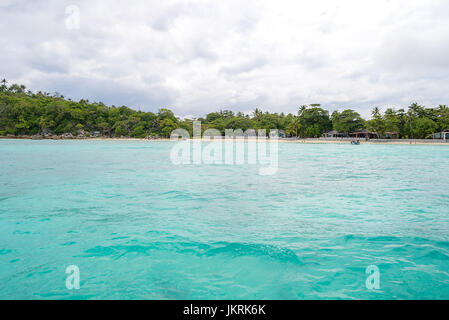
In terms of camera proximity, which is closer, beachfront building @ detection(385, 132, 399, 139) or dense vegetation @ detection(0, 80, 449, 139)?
beachfront building @ detection(385, 132, 399, 139)

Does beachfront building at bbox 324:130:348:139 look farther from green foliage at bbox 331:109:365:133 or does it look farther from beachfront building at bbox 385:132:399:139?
beachfront building at bbox 385:132:399:139

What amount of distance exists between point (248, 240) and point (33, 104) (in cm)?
8951

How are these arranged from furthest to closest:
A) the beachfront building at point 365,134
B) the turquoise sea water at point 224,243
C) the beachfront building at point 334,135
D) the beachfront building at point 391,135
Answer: the beachfront building at point 334,135
the beachfront building at point 365,134
the beachfront building at point 391,135
the turquoise sea water at point 224,243

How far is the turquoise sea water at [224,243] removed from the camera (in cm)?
403

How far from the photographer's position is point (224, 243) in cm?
562

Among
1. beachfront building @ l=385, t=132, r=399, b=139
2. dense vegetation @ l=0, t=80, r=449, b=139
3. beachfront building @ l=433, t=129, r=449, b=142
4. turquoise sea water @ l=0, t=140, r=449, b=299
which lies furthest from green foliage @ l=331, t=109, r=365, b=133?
turquoise sea water @ l=0, t=140, r=449, b=299

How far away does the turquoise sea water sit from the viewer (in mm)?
4027

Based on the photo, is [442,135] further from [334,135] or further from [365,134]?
[334,135]

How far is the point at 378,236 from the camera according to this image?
235 inches

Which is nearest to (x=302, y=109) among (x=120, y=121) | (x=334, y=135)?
(x=334, y=135)

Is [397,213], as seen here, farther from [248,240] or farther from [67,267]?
[67,267]

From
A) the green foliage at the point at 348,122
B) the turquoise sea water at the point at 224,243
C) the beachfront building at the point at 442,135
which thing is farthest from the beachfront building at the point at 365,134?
the turquoise sea water at the point at 224,243

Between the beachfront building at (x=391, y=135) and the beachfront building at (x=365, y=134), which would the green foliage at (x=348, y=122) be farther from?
the beachfront building at (x=391, y=135)
